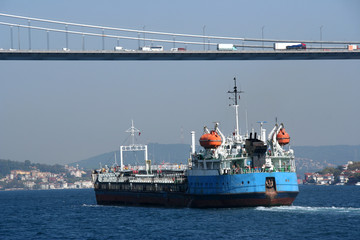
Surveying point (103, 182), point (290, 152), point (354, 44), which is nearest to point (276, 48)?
point (354, 44)

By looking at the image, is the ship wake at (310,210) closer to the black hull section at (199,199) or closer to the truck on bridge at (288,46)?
the black hull section at (199,199)

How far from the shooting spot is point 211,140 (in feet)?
224

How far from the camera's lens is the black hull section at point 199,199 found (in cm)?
6444

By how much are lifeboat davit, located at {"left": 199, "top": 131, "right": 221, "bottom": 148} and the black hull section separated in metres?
4.89

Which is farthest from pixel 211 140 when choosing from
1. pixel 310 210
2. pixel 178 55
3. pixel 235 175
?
pixel 178 55

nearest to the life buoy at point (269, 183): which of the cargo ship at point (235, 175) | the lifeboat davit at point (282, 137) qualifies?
the cargo ship at point (235, 175)

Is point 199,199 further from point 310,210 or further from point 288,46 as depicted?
point 288,46

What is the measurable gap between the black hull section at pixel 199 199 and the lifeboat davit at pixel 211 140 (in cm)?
489

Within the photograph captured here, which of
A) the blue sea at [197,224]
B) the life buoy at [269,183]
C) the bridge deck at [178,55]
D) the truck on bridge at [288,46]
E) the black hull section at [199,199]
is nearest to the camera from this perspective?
the blue sea at [197,224]

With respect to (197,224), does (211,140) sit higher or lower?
higher

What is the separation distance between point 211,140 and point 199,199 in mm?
5873

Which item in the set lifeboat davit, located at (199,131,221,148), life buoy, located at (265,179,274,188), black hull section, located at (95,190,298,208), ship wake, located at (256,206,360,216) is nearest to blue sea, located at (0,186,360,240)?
ship wake, located at (256,206,360,216)

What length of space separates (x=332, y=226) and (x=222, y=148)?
1731cm

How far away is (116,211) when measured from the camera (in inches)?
2940
